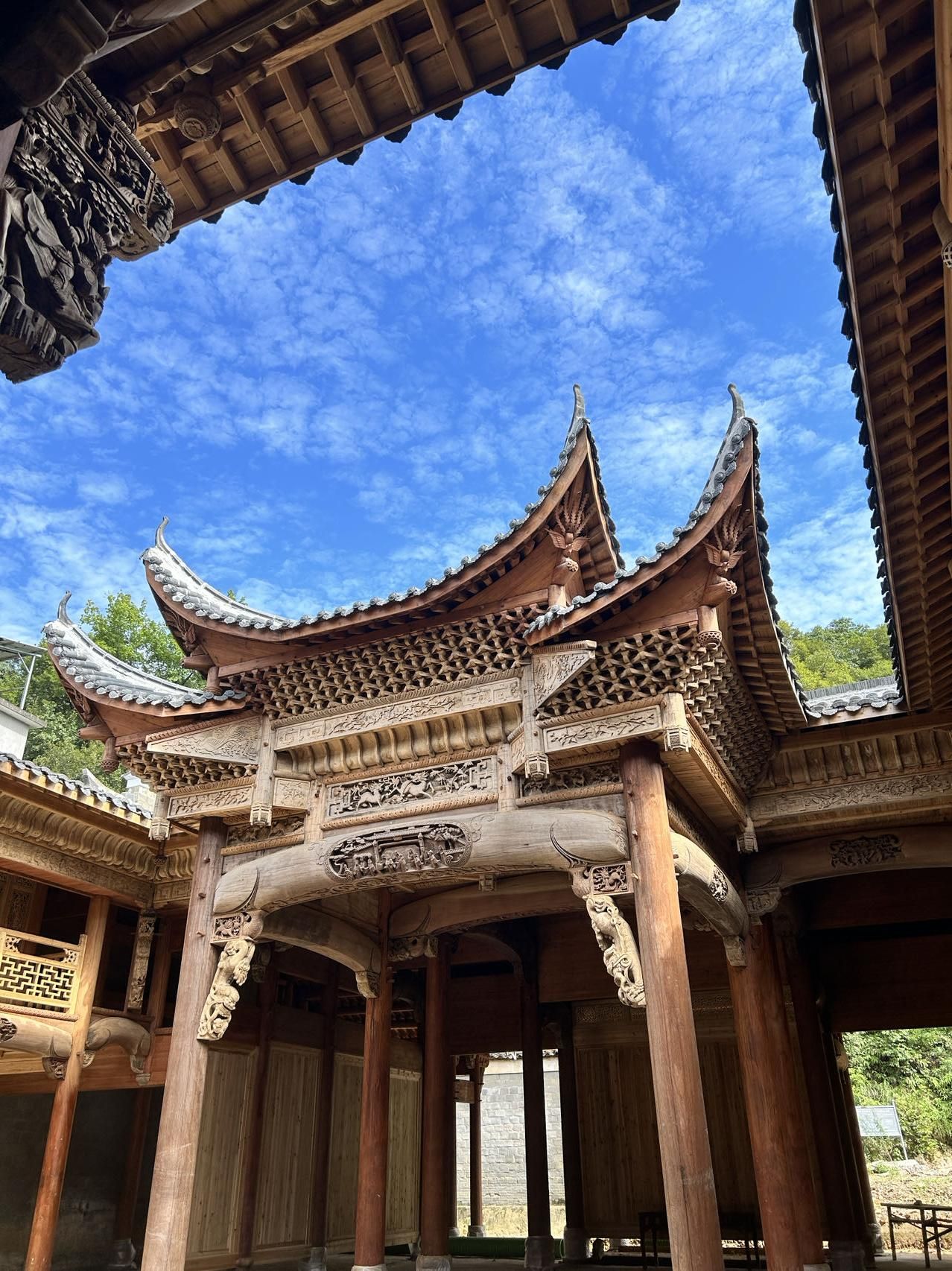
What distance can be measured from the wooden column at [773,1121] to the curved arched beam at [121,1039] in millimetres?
6534

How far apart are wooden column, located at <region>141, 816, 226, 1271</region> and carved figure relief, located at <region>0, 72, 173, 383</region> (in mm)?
6412

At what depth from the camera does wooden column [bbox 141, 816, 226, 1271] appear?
7.11m

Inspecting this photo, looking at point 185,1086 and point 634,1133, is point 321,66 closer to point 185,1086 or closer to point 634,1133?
point 185,1086

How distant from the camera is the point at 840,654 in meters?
34.0

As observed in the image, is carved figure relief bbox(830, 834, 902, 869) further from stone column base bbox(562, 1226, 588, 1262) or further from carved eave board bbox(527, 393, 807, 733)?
stone column base bbox(562, 1226, 588, 1262)

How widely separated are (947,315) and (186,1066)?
7.50 m

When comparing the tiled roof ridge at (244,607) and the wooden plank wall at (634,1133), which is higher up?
the tiled roof ridge at (244,607)

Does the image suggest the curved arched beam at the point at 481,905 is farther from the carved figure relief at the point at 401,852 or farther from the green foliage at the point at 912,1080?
the green foliage at the point at 912,1080

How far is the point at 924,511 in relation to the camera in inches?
220

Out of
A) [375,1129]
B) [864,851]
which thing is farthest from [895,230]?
[375,1129]

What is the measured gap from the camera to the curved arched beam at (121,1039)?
392 inches

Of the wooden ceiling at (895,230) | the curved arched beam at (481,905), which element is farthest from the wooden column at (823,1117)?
the wooden ceiling at (895,230)

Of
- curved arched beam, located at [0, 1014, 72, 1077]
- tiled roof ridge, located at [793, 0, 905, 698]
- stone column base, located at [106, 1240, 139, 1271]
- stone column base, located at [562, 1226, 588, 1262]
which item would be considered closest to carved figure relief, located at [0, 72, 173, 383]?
tiled roof ridge, located at [793, 0, 905, 698]

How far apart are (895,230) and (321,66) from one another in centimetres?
239
